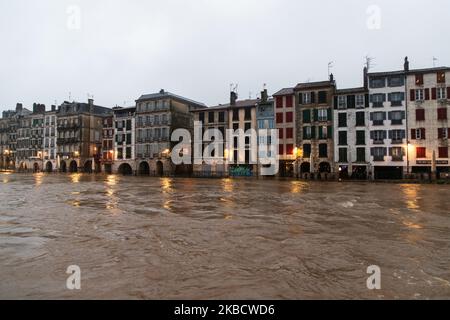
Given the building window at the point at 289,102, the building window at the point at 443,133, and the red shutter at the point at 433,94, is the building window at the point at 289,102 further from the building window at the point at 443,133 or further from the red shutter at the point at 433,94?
the building window at the point at 443,133

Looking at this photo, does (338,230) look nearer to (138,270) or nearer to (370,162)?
(138,270)

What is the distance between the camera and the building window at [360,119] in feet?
140


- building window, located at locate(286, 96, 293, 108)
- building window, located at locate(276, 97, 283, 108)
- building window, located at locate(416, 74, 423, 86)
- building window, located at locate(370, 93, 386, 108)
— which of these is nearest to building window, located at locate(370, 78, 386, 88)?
building window, located at locate(370, 93, 386, 108)

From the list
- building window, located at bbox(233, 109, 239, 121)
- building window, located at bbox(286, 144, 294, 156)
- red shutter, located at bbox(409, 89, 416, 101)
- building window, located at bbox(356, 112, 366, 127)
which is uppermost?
red shutter, located at bbox(409, 89, 416, 101)

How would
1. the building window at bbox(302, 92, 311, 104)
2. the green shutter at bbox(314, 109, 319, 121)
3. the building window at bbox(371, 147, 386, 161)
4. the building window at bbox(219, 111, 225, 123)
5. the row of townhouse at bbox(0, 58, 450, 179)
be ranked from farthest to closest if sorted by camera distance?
the building window at bbox(219, 111, 225, 123)
the building window at bbox(302, 92, 311, 104)
the green shutter at bbox(314, 109, 319, 121)
the building window at bbox(371, 147, 386, 161)
the row of townhouse at bbox(0, 58, 450, 179)

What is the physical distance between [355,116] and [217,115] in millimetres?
21303

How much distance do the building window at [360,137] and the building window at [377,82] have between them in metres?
6.47

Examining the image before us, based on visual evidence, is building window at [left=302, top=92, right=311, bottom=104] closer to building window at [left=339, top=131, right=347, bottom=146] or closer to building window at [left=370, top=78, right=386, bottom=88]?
building window at [left=339, top=131, right=347, bottom=146]

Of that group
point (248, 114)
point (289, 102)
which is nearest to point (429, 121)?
point (289, 102)

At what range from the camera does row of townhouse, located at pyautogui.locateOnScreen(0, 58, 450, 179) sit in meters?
40.0

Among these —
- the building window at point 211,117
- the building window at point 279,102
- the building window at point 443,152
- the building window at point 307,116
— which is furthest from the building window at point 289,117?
the building window at point 443,152

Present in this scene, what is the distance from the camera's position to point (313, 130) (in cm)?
4556

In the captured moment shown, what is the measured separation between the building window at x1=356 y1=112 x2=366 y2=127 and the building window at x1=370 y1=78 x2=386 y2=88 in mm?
4041

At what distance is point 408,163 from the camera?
40.2m
